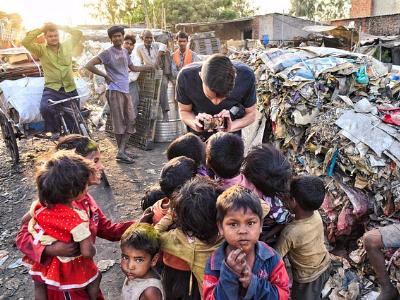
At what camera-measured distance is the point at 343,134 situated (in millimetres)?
3611

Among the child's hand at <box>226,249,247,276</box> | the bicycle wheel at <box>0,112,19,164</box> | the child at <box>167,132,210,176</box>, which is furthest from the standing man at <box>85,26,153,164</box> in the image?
the child's hand at <box>226,249,247,276</box>

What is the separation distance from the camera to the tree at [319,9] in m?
37.8

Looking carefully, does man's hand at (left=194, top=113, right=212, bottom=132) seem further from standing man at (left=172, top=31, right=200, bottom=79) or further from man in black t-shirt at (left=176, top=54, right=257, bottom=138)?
standing man at (left=172, top=31, right=200, bottom=79)

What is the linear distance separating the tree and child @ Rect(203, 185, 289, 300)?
126 feet

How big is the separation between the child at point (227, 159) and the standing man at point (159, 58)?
182 inches

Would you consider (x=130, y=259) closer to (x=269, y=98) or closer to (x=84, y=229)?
(x=84, y=229)

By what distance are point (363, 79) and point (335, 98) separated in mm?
489

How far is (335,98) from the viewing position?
172 inches

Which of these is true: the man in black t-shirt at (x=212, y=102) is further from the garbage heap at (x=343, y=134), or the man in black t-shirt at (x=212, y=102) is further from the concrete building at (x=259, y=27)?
the concrete building at (x=259, y=27)

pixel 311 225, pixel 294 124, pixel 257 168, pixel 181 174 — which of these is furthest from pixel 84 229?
pixel 294 124

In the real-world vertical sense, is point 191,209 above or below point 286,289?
above

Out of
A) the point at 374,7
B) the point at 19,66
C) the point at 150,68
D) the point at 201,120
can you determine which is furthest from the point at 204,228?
the point at 374,7

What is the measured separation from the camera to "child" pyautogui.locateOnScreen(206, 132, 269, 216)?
1846mm

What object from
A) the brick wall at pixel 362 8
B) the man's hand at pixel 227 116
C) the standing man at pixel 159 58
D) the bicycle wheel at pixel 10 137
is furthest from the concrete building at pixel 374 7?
the man's hand at pixel 227 116
